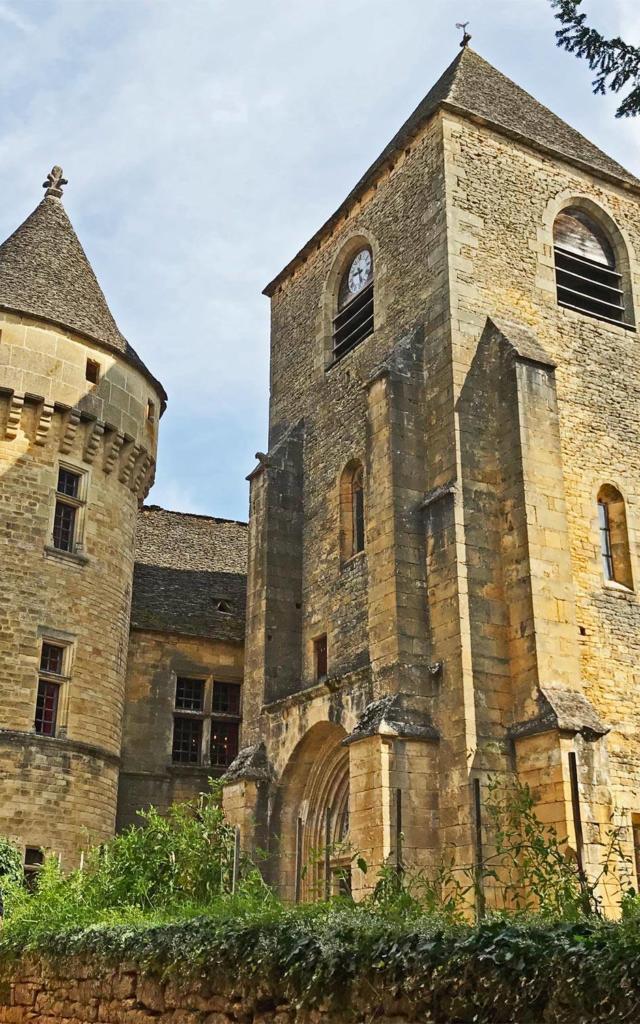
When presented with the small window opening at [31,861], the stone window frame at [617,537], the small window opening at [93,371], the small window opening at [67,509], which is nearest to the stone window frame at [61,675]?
the small window opening at [67,509]

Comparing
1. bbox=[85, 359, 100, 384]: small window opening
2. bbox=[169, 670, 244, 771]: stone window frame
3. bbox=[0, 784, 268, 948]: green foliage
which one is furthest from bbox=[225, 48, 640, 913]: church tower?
bbox=[85, 359, 100, 384]: small window opening

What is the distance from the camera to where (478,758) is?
12.5 meters

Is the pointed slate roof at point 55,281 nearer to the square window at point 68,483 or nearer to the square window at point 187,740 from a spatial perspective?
the square window at point 68,483

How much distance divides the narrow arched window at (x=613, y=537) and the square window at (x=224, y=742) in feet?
28.2

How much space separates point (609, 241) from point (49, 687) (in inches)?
481

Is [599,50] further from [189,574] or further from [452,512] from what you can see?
[189,574]

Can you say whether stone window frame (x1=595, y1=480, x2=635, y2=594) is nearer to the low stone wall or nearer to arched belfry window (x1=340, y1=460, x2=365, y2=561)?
arched belfry window (x1=340, y1=460, x2=365, y2=561)

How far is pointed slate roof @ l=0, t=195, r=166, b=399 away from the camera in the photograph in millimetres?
18859

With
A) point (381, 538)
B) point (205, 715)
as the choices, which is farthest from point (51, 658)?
point (381, 538)

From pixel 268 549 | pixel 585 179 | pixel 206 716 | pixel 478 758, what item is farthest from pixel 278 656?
pixel 585 179

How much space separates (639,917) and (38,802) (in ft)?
42.6

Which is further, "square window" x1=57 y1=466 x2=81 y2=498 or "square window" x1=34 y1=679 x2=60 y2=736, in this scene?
"square window" x1=57 y1=466 x2=81 y2=498

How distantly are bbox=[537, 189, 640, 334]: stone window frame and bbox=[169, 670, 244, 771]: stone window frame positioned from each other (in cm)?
962

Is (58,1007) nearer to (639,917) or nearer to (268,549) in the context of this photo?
(639,917)
